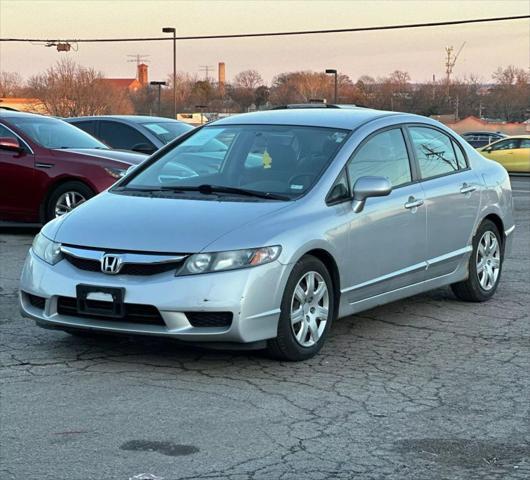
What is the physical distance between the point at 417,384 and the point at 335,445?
4.05 ft

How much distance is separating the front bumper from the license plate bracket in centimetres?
3

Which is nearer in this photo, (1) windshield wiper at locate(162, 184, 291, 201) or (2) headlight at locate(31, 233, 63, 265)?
(2) headlight at locate(31, 233, 63, 265)

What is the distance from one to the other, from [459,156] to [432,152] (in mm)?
454

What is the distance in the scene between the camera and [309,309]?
624cm

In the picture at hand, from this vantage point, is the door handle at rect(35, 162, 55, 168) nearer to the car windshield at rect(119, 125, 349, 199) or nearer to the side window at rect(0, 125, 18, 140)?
the side window at rect(0, 125, 18, 140)

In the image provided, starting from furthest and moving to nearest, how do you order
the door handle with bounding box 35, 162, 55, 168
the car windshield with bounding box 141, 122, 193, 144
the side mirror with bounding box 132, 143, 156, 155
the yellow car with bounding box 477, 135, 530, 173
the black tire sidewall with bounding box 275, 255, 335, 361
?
1. the yellow car with bounding box 477, 135, 530, 173
2. the car windshield with bounding box 141, 122, 193, 144
3. the side mirror with bounding box 132, 143, 156, 155
4. the door handle with bounding box 35, 162, 55, 168
5. the black tire sidewall with bounding box 275, 255, 335, 361

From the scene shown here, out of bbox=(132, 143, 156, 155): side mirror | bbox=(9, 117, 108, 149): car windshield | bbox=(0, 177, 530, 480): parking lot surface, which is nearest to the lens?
bbox=(0, 177, 530, 480): parking lot surface

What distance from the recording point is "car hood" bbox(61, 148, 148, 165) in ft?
40.2

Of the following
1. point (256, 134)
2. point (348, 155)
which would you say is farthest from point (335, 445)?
point (256, 134)

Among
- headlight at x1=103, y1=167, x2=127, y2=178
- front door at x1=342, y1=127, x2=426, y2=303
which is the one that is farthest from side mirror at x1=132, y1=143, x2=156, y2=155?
front door at x1=342, y1=127, x2=426, y2=303

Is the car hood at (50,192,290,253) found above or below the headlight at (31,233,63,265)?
above

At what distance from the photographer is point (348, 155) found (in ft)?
22.4

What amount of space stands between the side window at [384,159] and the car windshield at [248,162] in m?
0.19

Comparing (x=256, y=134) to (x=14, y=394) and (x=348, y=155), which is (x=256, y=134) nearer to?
(x=348, y=155)
